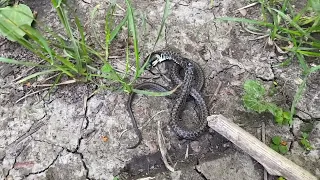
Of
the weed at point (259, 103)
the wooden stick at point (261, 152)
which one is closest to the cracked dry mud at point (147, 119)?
the weed at point (259, 103)

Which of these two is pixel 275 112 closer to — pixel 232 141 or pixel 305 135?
pixel 305 135

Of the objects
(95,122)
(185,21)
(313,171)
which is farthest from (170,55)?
(313,171)

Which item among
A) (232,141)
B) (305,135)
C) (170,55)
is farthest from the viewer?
(170,55)

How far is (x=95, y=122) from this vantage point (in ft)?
13.0

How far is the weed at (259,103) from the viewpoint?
3.87 m

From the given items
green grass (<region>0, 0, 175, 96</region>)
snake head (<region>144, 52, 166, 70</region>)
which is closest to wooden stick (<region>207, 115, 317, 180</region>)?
green grass (<region>0, 0, 175, 96</region>)

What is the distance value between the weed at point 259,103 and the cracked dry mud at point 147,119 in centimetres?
13

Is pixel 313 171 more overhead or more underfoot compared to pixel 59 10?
more underfoot

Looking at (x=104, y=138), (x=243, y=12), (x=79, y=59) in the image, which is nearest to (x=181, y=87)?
(x=104, y=138)

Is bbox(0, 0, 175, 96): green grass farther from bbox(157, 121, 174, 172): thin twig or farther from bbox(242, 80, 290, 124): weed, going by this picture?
bbox(242, 80, 290, 124): weed

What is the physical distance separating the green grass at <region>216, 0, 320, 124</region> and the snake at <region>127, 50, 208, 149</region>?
0.64 m

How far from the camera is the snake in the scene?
386 cm

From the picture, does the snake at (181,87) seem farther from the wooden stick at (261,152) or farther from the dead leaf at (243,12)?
the dead leaf at (243,12)

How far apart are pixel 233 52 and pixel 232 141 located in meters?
1.28
